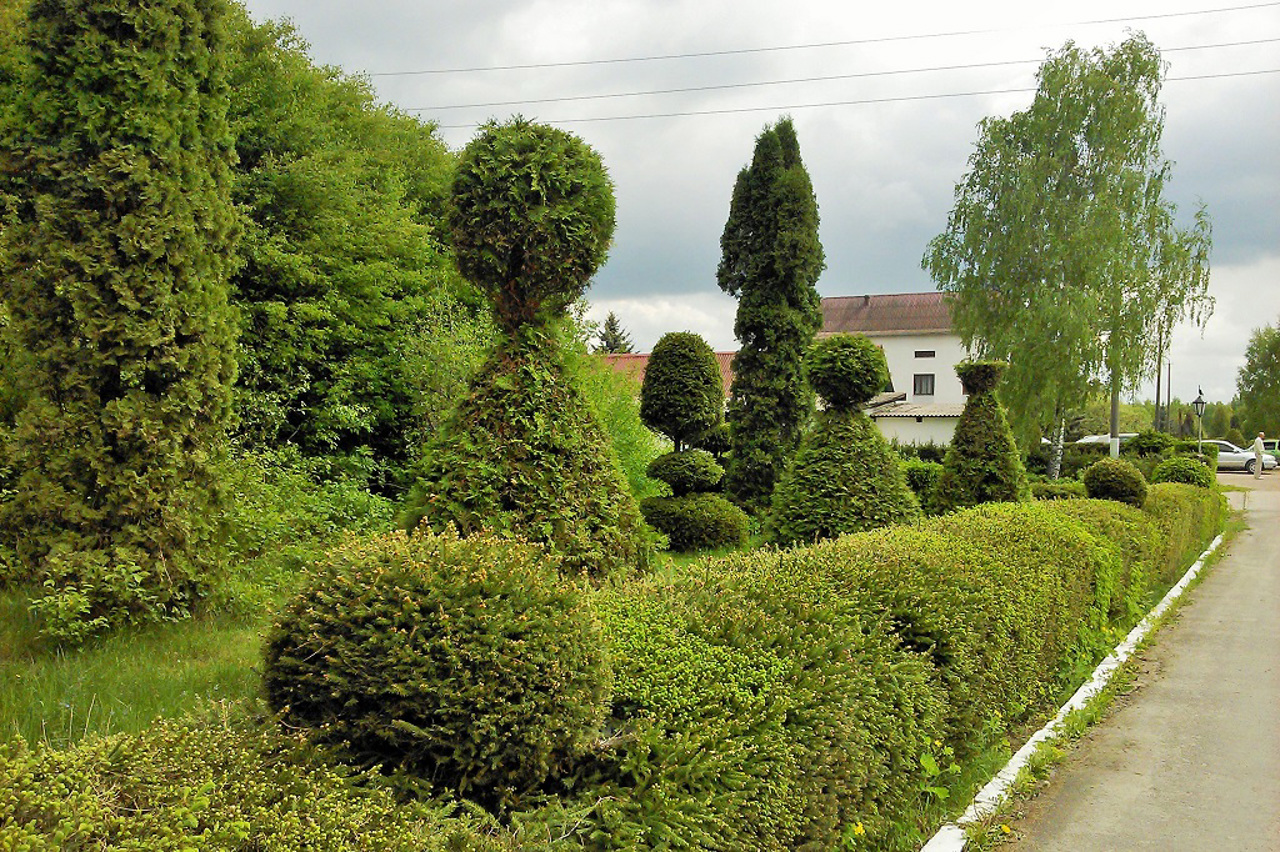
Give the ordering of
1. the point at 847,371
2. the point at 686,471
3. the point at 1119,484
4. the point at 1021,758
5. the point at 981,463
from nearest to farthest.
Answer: the point at 1021,758
the point at 847,371
the point at 981,463
the point at 686,471
the point at 1119,484

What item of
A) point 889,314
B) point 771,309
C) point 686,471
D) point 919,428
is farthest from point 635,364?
point 889,314

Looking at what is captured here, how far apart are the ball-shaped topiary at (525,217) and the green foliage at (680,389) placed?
6.74 metres

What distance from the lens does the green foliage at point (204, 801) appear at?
179 cm

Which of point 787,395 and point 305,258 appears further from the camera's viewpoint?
point 787,395

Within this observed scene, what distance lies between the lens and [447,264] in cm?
1514

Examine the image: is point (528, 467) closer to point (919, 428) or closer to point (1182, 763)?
point (1182, 763)

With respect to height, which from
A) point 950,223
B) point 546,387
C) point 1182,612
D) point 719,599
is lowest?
point 1182,612


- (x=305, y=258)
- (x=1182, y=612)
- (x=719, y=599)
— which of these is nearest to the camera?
(x=719, y=599)

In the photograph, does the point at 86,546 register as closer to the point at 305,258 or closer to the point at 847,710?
the point at 847,710

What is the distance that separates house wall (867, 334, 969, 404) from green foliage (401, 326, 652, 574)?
1705 inches

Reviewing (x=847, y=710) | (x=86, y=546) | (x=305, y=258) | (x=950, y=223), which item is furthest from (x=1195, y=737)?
(x=950, y=223)

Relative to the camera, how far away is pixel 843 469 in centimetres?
767

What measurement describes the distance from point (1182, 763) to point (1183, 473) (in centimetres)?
1676

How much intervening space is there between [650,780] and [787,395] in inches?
506
